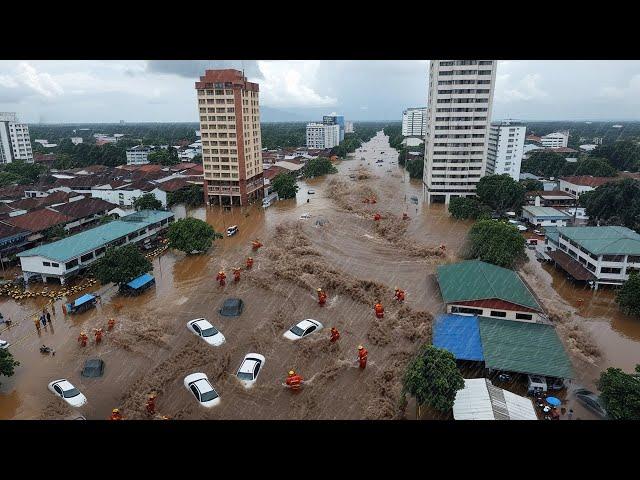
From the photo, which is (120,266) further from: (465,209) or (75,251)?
(465,209)

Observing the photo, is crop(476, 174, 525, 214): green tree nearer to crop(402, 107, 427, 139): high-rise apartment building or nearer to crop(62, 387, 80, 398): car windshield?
crop(62, 387, 80, 398): car windshield

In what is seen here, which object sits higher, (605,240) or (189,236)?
(605,240)

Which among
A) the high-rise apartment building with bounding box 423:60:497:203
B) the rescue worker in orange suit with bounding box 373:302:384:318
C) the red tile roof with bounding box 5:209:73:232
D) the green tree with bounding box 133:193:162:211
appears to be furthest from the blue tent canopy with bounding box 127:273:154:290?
the high-rise apartment building with bounding box 423:60:497:203

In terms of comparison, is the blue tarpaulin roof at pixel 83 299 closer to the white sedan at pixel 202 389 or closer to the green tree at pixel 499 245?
the white sedan at pixel 202 389

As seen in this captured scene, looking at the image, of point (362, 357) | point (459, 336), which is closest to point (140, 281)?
point (362, 357)

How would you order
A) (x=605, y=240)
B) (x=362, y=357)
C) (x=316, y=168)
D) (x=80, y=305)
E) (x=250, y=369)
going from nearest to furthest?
(x=250, y=369) < (x=362, y=357) < (x=80, y=305) < (x=605, y=240) < (x=316, y=168)
